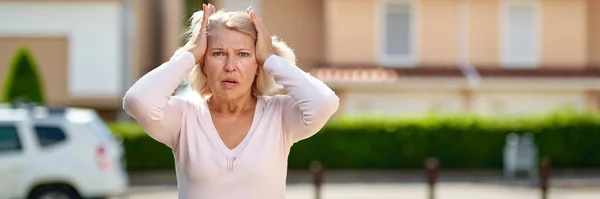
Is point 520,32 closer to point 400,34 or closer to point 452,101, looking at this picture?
point 452,101

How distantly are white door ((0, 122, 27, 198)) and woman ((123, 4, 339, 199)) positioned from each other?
1139 cm

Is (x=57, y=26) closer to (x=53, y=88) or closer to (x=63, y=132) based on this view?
(x=53, y=88)

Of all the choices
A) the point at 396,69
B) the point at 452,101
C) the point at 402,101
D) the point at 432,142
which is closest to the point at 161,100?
the point at 432,142

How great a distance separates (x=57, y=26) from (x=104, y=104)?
8.54 ft

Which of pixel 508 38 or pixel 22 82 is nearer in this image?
pixel 22 82

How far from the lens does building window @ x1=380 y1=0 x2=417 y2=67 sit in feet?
105

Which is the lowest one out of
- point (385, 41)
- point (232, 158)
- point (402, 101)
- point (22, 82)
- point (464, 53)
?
point (232, 158)

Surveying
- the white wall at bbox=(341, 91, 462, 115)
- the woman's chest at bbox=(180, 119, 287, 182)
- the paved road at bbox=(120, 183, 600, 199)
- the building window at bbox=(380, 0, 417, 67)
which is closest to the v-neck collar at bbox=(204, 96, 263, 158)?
the woman's chest at bbox=(180, 119, 287, 182)

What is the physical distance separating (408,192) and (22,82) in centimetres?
935

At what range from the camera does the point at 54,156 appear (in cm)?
1484

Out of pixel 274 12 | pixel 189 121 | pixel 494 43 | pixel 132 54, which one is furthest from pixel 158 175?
pixel 189 121

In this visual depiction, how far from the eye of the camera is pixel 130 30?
31609mm

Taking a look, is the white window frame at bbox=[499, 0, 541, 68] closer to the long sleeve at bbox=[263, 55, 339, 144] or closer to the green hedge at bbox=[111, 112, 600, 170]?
the green hedge at bbox=[111, 112, 600, 170]

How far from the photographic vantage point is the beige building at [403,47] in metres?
31.5
